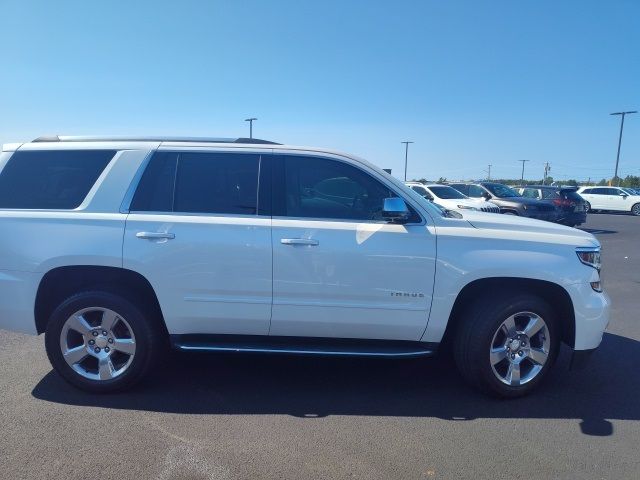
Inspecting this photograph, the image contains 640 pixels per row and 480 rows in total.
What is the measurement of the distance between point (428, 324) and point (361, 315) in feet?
1.74

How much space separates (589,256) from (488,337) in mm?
1053

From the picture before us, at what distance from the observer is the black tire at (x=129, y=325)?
4035 millimetres

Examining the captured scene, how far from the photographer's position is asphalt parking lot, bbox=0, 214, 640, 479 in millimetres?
3182

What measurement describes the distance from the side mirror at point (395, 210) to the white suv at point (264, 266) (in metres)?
0.01

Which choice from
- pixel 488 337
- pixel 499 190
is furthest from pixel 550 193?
pixel 488 337

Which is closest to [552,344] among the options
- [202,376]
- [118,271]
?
[202,376]

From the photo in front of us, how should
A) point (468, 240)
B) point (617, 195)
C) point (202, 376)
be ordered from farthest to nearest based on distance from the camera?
point (617, 195) < point (202, 376) < point (468, 240)

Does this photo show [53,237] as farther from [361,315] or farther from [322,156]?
[361,315]

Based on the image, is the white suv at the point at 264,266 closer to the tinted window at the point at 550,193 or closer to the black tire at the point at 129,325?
the black tire at the point at 129,325

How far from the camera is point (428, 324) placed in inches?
159

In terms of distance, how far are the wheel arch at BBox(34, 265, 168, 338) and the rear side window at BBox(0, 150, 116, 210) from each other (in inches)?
21.4

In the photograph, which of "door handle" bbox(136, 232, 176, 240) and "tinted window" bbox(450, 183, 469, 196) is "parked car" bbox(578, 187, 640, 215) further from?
"door handle" bbox(136, 232, 176, 240)

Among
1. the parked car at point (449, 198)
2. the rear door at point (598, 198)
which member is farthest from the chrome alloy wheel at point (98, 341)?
the rear door at point (598, 198)

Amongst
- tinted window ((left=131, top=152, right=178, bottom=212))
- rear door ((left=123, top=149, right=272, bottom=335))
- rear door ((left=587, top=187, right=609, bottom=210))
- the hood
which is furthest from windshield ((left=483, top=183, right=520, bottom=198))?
tinted window ((left=131, top=152, right=178, bottom=212))
